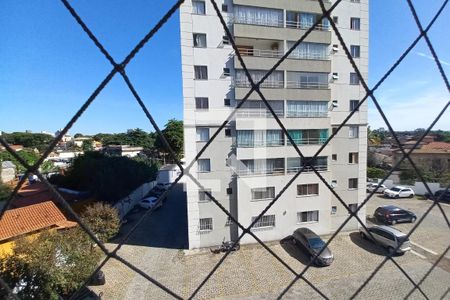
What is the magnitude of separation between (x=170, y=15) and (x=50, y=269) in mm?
4586

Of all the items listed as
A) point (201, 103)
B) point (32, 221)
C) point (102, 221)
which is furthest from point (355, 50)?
point (32, 221)

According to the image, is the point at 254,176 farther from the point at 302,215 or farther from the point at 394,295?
the point at 394,295

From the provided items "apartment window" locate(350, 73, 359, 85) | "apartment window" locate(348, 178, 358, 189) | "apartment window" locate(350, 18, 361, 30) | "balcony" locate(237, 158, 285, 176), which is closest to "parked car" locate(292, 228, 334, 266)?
"balcony" locate(237, 158, 285, 176)

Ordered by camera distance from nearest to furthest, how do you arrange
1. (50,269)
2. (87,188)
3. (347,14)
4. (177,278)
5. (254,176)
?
1. (50,269)
2. (177,278)
3. (254,176)
4. (347,14)
5. (87,188)

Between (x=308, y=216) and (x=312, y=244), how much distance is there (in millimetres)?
1358

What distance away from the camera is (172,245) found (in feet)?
26.3

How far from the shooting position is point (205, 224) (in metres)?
7.61

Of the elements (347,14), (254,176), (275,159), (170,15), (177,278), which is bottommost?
(177,278)

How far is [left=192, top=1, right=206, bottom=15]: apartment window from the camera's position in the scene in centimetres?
695

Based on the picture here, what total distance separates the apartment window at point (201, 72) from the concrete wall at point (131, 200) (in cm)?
593

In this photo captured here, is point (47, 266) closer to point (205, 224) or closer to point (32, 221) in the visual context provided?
point (32, 221)

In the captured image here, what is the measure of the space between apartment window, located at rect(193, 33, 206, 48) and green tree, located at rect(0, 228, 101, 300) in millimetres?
5657

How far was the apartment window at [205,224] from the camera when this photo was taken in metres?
7.57

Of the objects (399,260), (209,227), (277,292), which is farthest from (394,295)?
(209,227)
